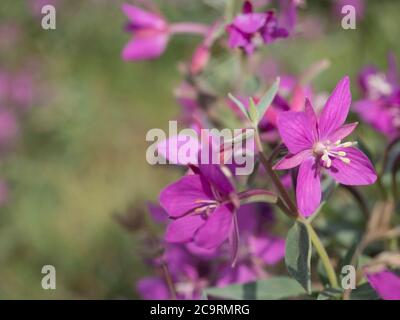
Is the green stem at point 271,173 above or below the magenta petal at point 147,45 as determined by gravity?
below

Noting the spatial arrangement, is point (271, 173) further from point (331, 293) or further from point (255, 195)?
point (331, 293)

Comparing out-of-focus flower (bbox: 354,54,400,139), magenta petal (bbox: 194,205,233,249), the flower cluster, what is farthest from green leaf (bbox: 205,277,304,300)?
out-of-focus flower (bbox: 354,54,400,139)

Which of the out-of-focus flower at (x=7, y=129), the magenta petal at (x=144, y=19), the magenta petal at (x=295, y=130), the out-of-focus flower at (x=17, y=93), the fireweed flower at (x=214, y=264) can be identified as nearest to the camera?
the magenta petal at (x=295, y=130)

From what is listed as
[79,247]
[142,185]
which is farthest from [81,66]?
[79,247]

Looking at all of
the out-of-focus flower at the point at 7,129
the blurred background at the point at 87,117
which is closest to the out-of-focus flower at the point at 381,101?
the blurred background at the point at 87,117

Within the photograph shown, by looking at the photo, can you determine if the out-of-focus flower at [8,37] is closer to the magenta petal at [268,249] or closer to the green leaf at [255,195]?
the magenta petal at [268,249]

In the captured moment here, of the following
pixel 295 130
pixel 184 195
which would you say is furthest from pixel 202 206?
pixel 295 130
